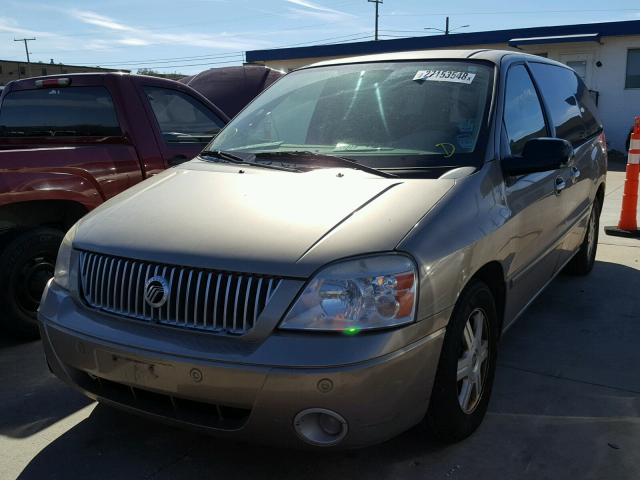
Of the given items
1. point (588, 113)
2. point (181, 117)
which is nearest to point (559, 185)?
point (588, 113)

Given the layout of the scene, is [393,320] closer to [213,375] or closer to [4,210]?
[213,375]

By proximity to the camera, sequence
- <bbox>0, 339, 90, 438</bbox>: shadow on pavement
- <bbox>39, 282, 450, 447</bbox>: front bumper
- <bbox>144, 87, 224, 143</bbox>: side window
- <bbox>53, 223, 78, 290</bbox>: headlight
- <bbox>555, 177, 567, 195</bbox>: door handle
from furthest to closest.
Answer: <bbox>144, 87, 224, 143</bbox>: side window
<bbox>555, 177, 567, 195</bbox>: door handle
<bbox>0, 339, 90, 438</bbox>: shadow on pavement
<bbox>53, 223, 78, 290</bbox>: headlight
<bbox>39, 282, 450, 447</bbox>: front bumper

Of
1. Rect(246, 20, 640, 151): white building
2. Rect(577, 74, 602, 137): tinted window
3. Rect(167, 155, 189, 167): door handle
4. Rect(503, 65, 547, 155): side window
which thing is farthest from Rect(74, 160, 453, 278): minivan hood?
Rect(246, 20, 640, 151): white building

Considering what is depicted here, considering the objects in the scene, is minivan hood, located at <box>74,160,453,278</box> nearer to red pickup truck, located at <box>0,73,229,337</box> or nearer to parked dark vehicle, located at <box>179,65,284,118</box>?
red pickup truck, located at <box>0,73,229,337</box>

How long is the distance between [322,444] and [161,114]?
3.64 m

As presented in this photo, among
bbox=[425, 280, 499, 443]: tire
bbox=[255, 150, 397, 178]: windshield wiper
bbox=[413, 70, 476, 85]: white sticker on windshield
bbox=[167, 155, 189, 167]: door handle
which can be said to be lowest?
bbox=[425, 280, 499, 443]: tire

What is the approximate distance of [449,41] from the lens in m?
24.4

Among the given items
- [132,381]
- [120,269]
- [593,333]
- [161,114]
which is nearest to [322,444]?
[132,381]

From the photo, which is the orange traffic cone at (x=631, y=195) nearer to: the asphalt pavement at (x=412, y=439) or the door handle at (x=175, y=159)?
the asphalt pavement at (x=412, y=439)

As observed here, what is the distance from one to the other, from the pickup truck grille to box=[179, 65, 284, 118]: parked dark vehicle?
6.72 m

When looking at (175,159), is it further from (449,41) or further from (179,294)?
(449,41)

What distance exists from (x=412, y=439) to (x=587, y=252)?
347 centimetres

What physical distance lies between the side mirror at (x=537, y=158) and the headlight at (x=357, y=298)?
118 cm

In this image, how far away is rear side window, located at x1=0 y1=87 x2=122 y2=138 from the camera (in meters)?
5.09
